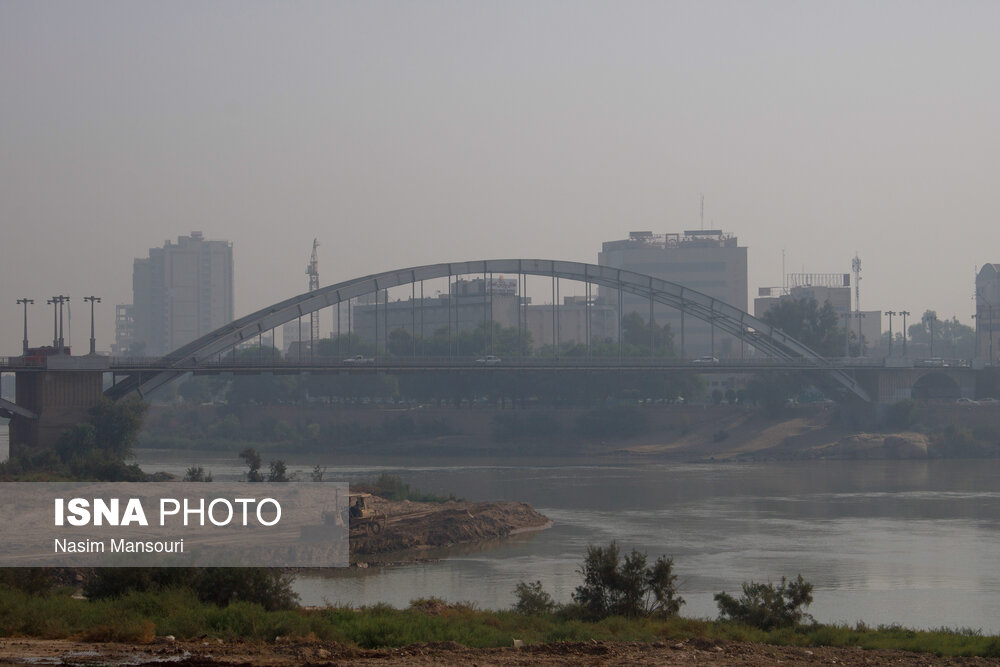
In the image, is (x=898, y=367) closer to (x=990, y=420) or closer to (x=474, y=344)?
(x=990, y=420)

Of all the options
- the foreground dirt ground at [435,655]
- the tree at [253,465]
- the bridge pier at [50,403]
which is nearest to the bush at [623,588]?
the foreground dirt ground at [435,655]

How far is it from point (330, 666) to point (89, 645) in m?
3.85

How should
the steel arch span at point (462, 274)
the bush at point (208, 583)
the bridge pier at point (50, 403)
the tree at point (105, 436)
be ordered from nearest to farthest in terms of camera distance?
the bush at point (208, 583), the tree at point (105, 436), the bridge pier at point (50, 403), the steel arch span at point (462, 274)

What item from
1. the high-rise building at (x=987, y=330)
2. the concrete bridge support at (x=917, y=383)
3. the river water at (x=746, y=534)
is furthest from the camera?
the high-rise building at (x=987, y=330)

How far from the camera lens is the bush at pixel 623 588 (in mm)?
24297

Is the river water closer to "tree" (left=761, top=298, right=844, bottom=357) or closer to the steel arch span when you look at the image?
the steel arch span

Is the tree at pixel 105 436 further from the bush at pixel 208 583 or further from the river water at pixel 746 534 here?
the bush at pixel 208 583

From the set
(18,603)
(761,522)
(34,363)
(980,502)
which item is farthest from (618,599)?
(34,363)

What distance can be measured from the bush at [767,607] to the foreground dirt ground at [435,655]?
3968 millimetres

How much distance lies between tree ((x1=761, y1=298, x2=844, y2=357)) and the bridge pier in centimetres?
6204

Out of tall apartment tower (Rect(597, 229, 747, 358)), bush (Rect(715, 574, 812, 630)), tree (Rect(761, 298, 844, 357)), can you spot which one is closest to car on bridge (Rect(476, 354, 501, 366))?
tree (Rect(761, 298, 844, 357))

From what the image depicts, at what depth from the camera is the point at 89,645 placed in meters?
17.8

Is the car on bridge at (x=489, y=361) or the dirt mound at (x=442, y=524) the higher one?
the car on bridge at (x=489, y=361)

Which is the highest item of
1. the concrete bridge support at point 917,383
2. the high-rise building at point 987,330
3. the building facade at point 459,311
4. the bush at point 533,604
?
the building facade at point 459,311
